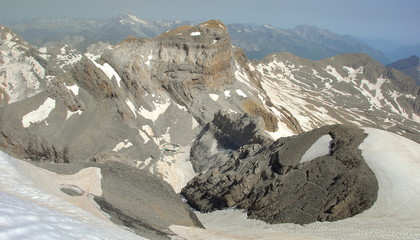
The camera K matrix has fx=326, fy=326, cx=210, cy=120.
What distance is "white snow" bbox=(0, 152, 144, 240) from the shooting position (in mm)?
6262

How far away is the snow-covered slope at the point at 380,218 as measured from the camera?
1509 centimetres

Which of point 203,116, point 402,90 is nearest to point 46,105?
point 203,116

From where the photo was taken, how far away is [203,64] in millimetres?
53500

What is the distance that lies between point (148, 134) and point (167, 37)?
62.0 ft

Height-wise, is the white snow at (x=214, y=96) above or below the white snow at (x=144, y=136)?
above

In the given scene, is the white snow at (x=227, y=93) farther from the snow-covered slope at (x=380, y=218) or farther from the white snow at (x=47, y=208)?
the white snow at (x=47, y=208)

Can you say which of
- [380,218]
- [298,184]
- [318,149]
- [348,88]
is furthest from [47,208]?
[348,88]

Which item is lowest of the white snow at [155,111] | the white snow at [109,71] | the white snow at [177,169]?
the white snow at [177,169]

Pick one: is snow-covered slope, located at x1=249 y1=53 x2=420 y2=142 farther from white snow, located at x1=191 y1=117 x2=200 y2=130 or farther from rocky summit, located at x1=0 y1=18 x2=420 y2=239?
white snow, located at x1=191 y1=117 x2=200 y2=130

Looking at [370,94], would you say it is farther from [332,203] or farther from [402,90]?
[332,203]

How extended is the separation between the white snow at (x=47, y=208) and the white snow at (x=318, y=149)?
14227 millimetres

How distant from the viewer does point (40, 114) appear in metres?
42.3

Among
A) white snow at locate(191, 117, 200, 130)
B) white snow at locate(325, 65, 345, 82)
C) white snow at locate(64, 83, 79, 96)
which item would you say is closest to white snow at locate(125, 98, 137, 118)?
white snow at locate(64, 83, 79, 96)

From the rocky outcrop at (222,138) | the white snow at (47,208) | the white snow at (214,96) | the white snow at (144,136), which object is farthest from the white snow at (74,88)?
the white snow at (47,208)
